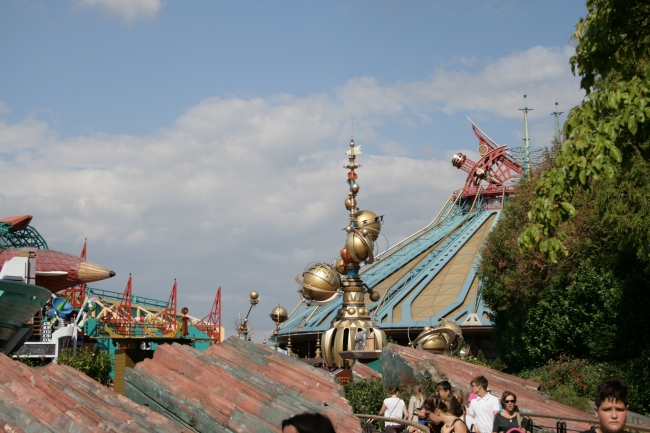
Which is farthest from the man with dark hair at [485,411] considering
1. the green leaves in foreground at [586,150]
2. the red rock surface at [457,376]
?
the red rock surface at [457,376]

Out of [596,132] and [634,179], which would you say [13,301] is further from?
[596,132]

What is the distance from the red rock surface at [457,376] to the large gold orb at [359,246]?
28.5ft

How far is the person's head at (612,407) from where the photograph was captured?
535cm

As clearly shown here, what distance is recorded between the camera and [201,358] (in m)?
18.8

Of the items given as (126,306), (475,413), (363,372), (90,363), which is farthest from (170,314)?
(475,413)

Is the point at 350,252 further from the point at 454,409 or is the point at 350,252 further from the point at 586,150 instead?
the point at 454,409

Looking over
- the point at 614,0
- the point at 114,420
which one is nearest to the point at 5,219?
the point at 114,420

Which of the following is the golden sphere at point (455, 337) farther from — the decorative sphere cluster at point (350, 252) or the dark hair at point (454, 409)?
the dark hair at point (454, 409)

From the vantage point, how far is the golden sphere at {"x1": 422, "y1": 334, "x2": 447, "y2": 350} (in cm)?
2528

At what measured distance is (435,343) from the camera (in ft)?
82.9

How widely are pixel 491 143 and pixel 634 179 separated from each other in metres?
34.7

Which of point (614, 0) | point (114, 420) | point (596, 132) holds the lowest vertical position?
point (114, 420)

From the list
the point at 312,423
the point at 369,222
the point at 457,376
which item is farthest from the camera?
the point at 369,222

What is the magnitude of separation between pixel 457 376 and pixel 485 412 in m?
7.29
